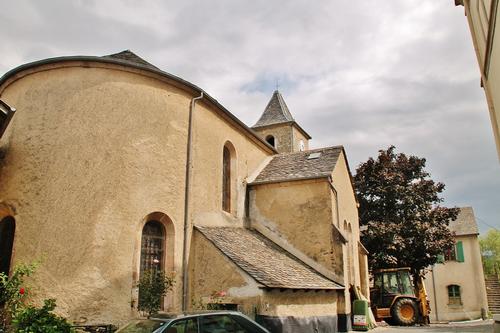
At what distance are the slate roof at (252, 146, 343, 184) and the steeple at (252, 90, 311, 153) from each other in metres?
11.3

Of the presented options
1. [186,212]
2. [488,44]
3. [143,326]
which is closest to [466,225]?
[186,212]

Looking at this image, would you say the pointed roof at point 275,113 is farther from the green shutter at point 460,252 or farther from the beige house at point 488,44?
the beige house at point 488,44

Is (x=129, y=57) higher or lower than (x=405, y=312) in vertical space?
higher

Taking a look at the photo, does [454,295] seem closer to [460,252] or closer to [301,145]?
[460,252]

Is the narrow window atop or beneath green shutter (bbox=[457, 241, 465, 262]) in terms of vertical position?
atop

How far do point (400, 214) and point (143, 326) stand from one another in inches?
895

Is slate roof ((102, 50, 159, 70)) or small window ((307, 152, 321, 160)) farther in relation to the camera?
small window ((307, 152, 321, 160))

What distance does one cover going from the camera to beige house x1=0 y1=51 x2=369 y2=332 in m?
11.6

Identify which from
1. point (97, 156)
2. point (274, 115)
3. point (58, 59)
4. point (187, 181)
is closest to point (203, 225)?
point (187, 181)

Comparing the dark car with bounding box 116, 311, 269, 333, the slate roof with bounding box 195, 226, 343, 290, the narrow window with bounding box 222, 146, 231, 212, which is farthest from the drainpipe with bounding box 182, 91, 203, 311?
the dark car with bounding box 116, 311, 269, 333

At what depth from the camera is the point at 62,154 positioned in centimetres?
1234

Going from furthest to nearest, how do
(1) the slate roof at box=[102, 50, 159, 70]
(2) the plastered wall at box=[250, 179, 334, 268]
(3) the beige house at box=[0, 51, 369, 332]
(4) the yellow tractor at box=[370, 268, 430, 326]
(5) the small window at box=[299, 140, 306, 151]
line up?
(5) the small window at box=[299, 140, 306, 151] < (4) the yellow tractor at box=[370, 268, 430, 326] < (2) the plastered wall at box=[250, 179, 334, 268] < (1) the slate roof at box=[102, 50, 159, 70] < (3) the beige house at box=[0, 51, 369, 332]

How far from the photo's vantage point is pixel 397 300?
20.9m

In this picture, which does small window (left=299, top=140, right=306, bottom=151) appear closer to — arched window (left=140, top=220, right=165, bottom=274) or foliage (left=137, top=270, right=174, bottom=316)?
arched window (left=140, top=220, right=165, bottom=274)
